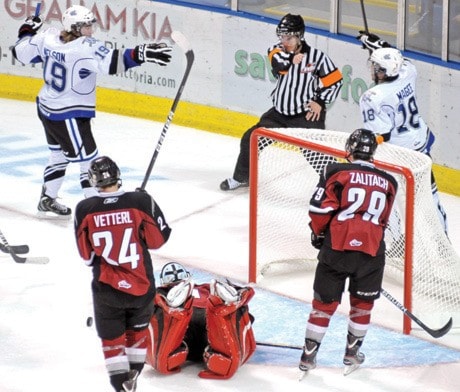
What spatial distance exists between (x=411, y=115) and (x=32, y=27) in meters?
2.08

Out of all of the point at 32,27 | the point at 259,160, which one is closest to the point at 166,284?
the point at 259,160

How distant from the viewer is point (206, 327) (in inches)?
217

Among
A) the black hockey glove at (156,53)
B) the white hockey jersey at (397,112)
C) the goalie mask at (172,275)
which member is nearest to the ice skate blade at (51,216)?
the black hockey glove at (156,53)

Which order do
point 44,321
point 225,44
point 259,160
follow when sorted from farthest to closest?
1. point 225,44
2. point 259,160
3. point 44,321

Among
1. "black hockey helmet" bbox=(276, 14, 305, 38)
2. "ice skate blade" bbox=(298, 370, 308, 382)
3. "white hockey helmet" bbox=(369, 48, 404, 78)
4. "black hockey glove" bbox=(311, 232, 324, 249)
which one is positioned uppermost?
"white hockey helmet" bbox=(369, 48, 404, 78)

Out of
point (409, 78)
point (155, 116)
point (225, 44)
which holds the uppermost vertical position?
point (409, 78)

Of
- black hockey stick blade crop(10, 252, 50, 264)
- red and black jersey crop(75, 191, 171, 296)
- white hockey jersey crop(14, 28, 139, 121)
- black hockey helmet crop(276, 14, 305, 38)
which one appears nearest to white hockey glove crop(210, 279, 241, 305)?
red and black jersey crop(75, 191, 171, 296)

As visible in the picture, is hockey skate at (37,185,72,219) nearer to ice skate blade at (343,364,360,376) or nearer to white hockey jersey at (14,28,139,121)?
white hockey jersey at (14,28,139,121)

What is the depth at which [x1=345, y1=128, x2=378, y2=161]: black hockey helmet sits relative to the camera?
17.8ft

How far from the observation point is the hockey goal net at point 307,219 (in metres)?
6.02

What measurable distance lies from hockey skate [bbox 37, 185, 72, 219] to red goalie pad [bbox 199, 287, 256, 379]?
7.46 ft

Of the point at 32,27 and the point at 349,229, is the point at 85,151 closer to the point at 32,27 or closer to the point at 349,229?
the point at 32,27

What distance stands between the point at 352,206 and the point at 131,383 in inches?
42.8

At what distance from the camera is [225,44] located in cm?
900
